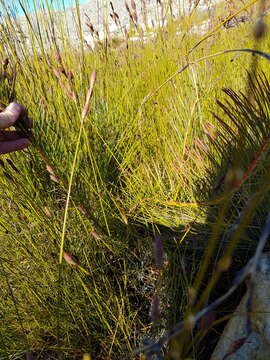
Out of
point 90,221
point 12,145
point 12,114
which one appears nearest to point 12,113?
point 12,114

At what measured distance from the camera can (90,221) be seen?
0.92 m

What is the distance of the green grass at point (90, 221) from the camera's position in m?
0.79

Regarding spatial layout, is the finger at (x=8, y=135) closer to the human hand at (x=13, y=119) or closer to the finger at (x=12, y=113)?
the human hand at (x=13, y=119)

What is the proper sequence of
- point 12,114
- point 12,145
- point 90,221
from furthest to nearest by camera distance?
1. point 90,221
2. point 12,145
3. point 12,114

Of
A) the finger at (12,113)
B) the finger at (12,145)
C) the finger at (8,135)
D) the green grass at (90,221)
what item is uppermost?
the finger at (12,113)

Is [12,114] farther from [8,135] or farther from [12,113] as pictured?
[8,135]

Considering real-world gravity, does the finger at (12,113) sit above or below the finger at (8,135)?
above

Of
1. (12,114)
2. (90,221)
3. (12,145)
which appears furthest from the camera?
(90,221)

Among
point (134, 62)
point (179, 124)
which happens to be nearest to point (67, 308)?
point (179, 124)

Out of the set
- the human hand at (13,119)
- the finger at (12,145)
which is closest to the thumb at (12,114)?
the human hand at (13,119)

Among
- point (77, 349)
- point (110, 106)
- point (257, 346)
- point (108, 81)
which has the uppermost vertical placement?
point (108, 81)

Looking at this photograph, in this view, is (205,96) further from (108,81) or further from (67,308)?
(67,308)

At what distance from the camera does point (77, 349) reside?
783 millimetres

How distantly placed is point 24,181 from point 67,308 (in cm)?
44
